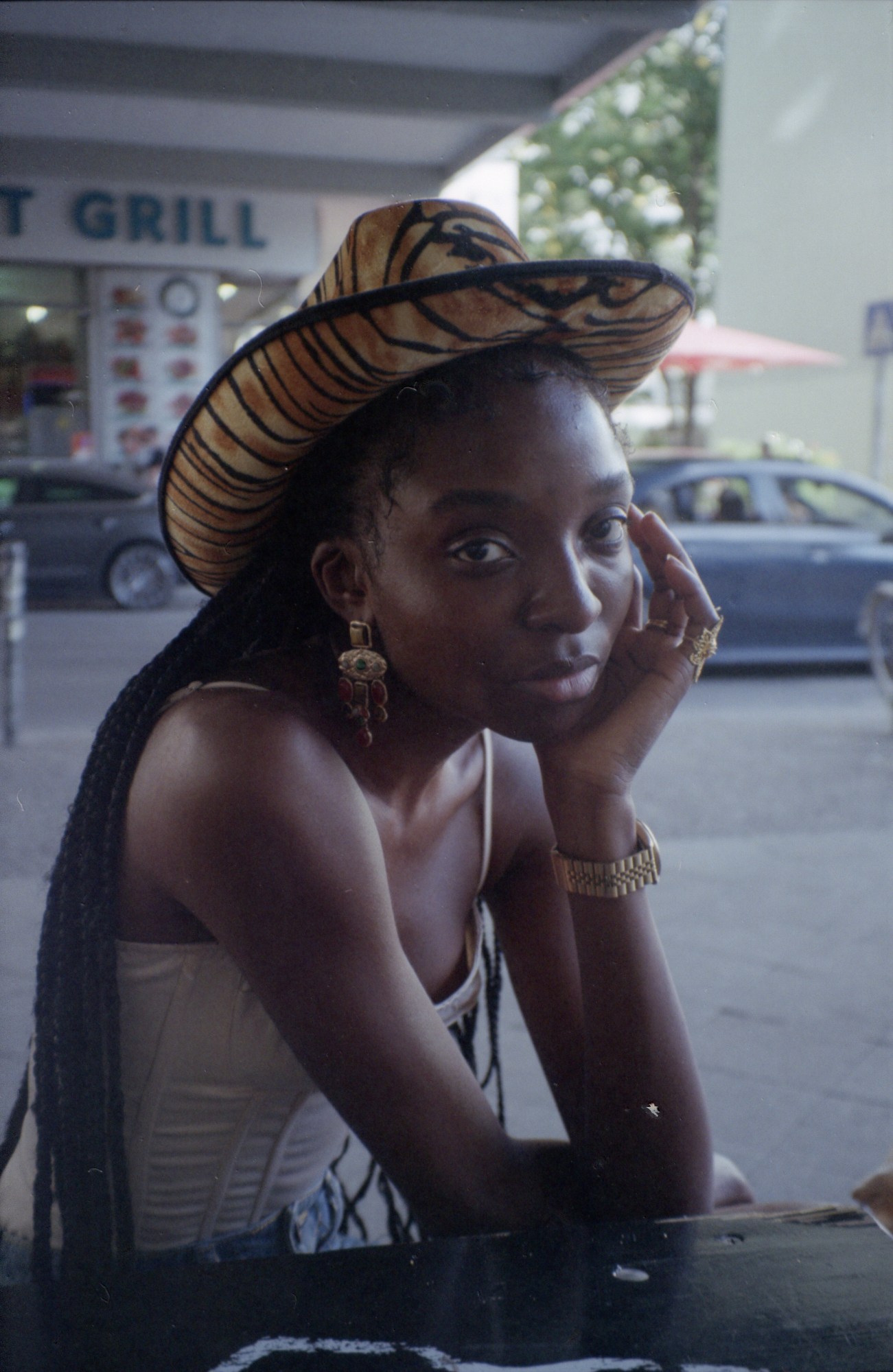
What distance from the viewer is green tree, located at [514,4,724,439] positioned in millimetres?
1815

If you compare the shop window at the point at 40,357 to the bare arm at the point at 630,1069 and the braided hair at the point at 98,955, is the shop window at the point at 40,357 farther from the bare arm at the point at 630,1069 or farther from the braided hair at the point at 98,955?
the bare arm at the point at 630,1069

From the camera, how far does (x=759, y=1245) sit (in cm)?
106

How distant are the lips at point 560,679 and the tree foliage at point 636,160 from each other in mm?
648

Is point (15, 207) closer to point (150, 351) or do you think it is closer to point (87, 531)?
point (150, 351)

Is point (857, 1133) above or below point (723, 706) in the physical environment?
below

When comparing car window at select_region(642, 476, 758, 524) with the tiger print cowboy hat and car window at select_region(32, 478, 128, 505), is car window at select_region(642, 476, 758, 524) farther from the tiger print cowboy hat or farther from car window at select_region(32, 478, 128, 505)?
the tiger print cowboy hat

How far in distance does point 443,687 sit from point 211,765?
22cm

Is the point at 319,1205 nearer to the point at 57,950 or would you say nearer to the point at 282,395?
the point at 57,950

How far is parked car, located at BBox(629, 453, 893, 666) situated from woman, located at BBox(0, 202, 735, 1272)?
445 centimetres

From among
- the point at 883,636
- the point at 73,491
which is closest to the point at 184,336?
the point at 73,491

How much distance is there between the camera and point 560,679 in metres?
1.14

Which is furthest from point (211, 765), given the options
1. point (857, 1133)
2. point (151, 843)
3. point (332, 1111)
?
point (857, 1133)

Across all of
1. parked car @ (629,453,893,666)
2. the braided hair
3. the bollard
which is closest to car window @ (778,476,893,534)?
parked car @ (629,453,893,666)

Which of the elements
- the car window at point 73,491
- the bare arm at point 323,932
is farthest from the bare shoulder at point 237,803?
the car window at point 73,491
